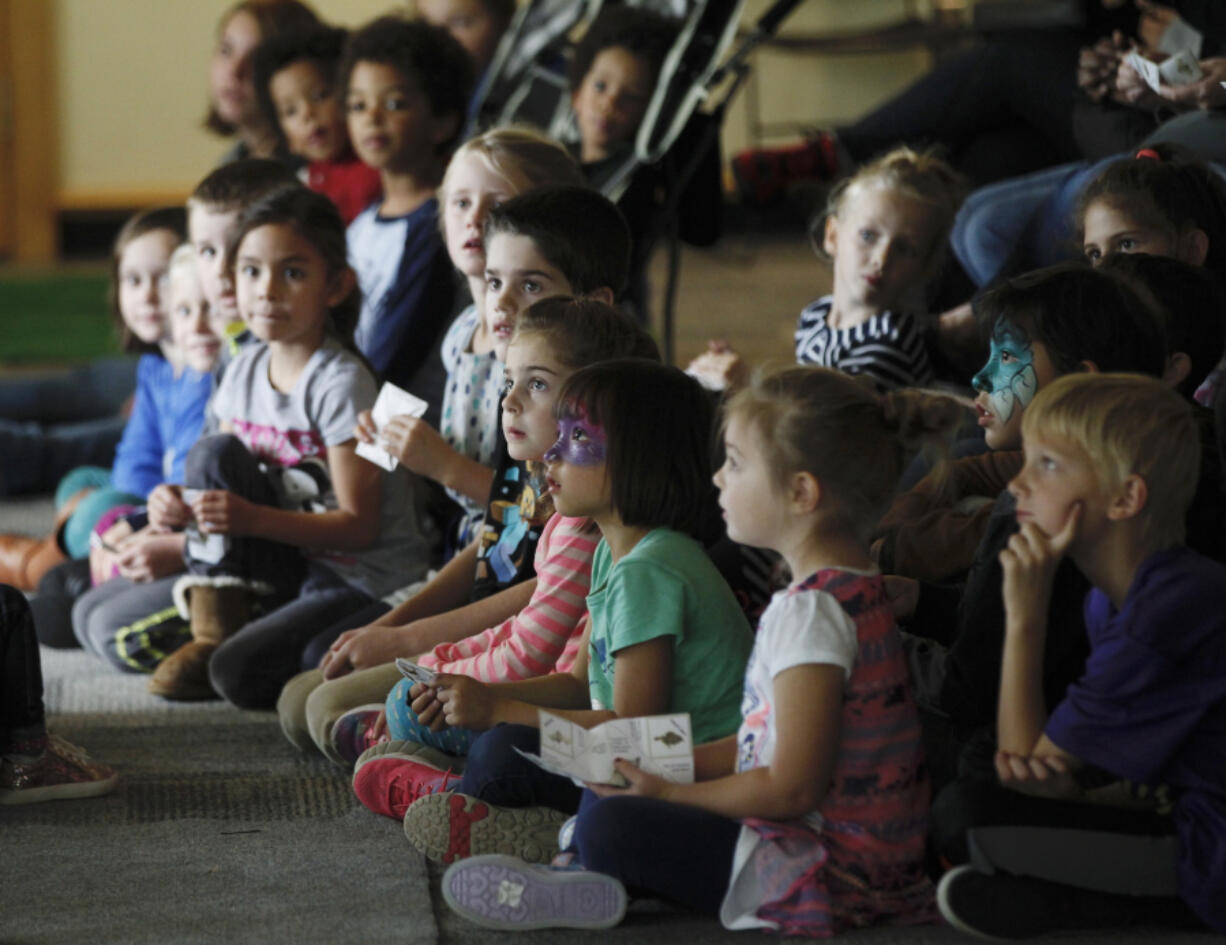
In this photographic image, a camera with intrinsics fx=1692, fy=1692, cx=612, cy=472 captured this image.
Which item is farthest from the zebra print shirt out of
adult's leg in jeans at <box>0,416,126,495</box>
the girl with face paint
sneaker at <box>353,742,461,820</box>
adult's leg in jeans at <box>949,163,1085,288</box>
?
adult's leg in jeans at <box>0,416,126,495</box>

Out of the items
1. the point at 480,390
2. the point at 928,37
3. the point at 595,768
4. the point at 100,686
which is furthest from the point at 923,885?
the point at 928,37

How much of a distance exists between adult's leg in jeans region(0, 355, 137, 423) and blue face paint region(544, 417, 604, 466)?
308cm

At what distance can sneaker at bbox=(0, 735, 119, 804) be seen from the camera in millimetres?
2100

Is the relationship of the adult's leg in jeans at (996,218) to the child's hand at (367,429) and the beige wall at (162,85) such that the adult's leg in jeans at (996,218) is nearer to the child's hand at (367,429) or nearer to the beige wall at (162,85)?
the child's hand at (367,429)

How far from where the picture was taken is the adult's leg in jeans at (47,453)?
4.19 meters

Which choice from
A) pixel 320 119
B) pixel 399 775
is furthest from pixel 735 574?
pixel 320 119

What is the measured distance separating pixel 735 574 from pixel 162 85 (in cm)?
727

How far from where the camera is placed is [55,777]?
2135 mm

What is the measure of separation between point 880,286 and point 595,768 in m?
1.25

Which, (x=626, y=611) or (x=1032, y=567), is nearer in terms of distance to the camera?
(x=1032, y=567)

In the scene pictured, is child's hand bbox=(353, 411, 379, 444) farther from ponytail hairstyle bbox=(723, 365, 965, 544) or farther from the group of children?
ponytail hairstyle bbox=(723, 365, 965, 544)

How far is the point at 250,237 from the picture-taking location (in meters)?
2.74

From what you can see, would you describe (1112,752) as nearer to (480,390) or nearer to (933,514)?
(933,514)

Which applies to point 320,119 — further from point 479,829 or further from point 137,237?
point 479,829
